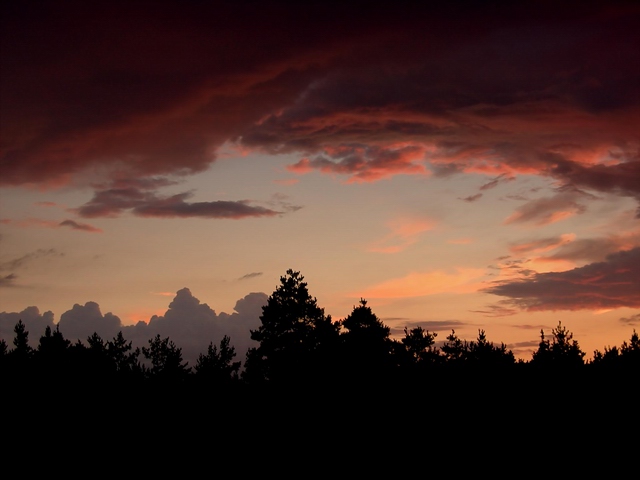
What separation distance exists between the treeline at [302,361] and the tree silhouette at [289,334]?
99 mm

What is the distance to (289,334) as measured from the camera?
67.2 metres

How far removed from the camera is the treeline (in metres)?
47.9

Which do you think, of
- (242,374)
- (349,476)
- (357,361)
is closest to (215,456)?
(349,476)

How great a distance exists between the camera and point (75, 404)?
47938mm

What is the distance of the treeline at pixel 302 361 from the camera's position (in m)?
47.9

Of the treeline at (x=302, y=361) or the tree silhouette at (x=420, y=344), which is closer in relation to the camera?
the treeline at (x=302, y=361)

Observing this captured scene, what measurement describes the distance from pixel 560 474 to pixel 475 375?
510 inches

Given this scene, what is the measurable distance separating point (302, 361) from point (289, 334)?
4149mm

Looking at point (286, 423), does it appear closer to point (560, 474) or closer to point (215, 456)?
point (215, 456)

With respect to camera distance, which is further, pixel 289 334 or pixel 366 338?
pixel 366 338

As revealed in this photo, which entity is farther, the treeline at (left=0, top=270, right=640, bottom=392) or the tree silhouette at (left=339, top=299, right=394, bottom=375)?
the tree silhouette at (left=339, top=299, right=394, bottom=375)

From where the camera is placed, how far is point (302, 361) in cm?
6388

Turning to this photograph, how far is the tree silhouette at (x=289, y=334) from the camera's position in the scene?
2564 inches

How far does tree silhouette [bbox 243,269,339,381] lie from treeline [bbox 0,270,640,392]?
99 mm
